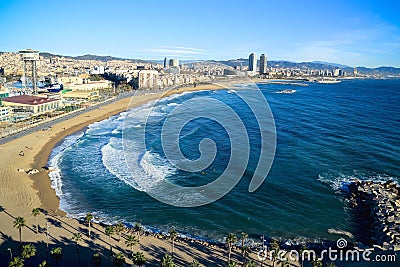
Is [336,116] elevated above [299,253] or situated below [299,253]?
above

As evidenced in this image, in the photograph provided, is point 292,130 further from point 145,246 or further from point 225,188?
point 145,246

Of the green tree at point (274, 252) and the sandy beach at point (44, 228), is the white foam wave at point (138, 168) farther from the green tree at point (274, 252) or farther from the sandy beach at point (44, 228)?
the green tree at point (274, 252)

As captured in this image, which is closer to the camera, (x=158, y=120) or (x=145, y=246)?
(x=145, y=246)

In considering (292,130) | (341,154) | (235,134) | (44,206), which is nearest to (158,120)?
(235,134)

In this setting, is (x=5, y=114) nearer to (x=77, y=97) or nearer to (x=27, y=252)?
(x=77, y=97)

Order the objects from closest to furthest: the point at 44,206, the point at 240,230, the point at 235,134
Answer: the point at 240,230
the point at 44,206
the point at 235,134

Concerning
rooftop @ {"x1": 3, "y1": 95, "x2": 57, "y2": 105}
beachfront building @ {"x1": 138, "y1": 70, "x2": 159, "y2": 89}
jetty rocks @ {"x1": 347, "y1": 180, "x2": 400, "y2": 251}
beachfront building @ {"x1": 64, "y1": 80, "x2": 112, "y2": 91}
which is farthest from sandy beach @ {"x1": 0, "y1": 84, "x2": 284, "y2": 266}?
beachfront building @ {"x1": 138, "y1": 70, "x2": 159, "y2": 89}

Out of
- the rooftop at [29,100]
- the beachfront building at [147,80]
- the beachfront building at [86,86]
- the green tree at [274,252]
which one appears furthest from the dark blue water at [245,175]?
the beachfront building at [147,80]
